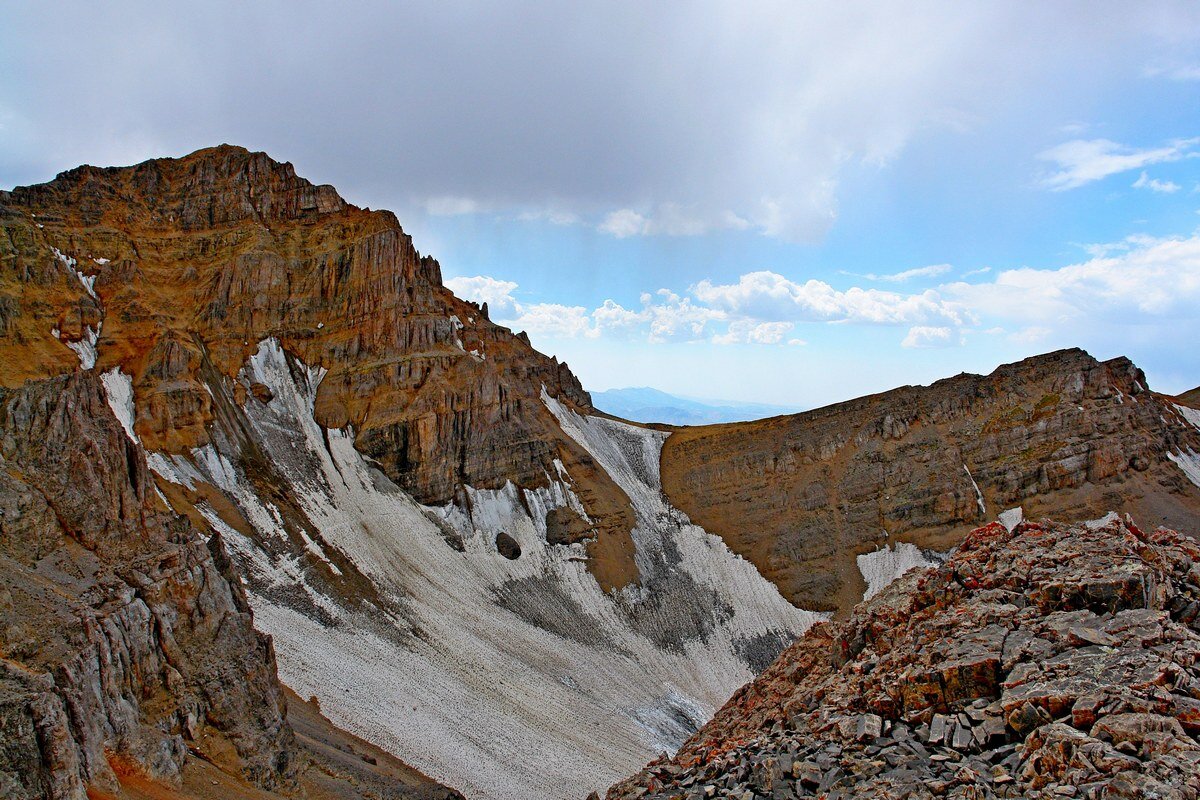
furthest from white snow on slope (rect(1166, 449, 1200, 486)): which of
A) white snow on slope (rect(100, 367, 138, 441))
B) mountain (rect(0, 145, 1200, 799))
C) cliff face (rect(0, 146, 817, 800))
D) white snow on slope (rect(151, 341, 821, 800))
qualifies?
white snow on slope (rect(100, 367, 138, 441))

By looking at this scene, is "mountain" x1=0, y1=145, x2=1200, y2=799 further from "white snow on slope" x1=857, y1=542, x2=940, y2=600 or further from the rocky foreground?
the rocky foreground

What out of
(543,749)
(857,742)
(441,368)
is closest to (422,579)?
(543,749)

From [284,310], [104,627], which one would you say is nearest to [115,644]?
[104,627]

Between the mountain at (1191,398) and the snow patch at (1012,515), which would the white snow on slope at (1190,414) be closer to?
the mountain at (1191,398)

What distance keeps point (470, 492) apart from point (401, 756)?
4145 centimetres

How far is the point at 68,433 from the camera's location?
33750 millimetres

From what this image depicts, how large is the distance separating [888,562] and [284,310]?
2982 inches

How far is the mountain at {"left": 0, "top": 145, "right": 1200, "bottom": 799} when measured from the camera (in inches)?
1224

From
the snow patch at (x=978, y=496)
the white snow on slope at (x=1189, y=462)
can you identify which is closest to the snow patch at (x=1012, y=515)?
the snow patch at (x=978, y=496)

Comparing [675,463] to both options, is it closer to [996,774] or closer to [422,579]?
[422,579]

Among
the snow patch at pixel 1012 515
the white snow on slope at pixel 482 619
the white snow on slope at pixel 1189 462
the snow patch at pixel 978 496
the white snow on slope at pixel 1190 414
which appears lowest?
the white snow on slope at pixel 482 619

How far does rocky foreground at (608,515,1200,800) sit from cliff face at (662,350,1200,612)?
6727 cm

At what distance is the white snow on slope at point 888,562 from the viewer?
8669 cm

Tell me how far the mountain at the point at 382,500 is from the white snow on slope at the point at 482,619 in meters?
0.30
